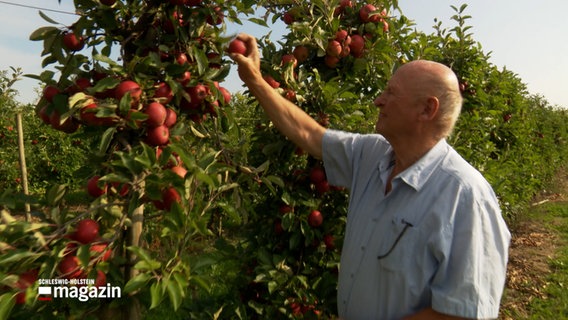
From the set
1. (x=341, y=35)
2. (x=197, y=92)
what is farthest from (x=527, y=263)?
(x=197, y=92)

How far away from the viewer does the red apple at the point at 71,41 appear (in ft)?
4.50

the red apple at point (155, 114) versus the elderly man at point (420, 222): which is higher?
the red apple at point (155, 114)

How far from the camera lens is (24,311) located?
118cm

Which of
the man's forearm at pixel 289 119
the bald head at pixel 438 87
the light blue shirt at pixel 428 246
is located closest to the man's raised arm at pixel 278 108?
the man's forearm at pixel 289 119

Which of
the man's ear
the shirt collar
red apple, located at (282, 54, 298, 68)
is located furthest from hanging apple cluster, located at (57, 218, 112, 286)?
red apple, located at (282, 54, 298, 68)

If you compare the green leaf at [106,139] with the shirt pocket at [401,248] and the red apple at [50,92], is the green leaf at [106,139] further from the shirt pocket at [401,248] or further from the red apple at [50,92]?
the shirt pocket at [401,248]

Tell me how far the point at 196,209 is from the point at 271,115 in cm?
78

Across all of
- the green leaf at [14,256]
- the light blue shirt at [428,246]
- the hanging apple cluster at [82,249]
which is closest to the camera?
the green leaf at [14,256]

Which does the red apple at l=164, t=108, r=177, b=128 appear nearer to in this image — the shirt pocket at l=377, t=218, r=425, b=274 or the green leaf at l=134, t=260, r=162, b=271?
the green leaf at l=134, t=260, r=162, b=271

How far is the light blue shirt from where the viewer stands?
1225mm

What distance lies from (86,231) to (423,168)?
104cm

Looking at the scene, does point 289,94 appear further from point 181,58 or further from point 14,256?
point 14,256

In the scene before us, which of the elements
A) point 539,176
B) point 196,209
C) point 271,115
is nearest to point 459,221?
point 196,209

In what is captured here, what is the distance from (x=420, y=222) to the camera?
1.32m
